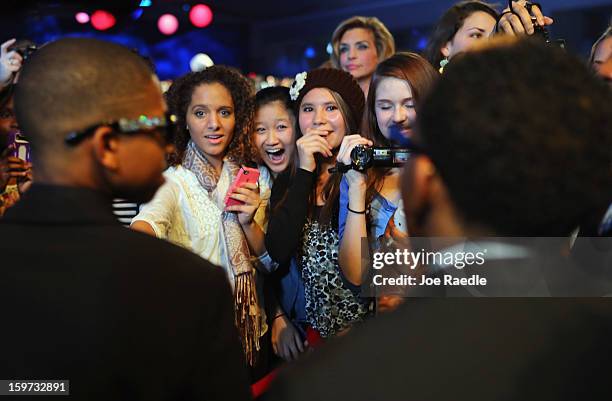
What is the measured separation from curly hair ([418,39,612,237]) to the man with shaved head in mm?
488

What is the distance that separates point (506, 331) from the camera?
2.78 ft

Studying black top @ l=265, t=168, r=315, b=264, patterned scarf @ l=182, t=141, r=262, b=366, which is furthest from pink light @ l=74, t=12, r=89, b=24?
black top @ l=265, t=168, r=315, b=264

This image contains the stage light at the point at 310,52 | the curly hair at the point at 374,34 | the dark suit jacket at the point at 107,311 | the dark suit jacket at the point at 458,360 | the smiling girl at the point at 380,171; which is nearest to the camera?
the dark suit jacket at the point at 458,360

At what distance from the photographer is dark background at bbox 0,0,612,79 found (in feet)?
22.7

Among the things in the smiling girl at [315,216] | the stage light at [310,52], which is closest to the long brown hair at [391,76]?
the smiling girl at [315,216]

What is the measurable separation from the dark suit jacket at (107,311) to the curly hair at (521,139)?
19.0 inches

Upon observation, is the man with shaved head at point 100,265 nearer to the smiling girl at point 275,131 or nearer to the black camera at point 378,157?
the black camera at point 378,157

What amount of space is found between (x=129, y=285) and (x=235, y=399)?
0.27m

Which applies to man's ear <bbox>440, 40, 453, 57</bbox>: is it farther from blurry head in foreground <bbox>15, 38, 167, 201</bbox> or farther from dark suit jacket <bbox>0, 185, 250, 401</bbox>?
dark suit jacket <bbox>0, 185, 250, 401</bbox>

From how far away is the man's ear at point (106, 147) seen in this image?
1239 mm

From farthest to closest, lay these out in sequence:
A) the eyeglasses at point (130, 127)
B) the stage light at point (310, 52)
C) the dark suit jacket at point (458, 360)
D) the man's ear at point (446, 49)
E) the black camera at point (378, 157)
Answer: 1. the stage light at point (310, 52)
2. the man's ear at point (446, 49)
3. the black camera at point (378, 157)
4. the eyeglasses at point (130, 127)
5. the dark suit jacket at point (458, 360)

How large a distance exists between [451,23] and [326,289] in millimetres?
1557

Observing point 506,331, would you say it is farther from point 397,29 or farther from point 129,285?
point 397,29

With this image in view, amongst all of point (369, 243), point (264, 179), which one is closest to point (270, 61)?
point (264, 179)
